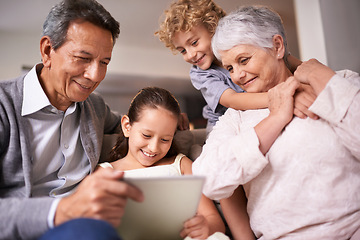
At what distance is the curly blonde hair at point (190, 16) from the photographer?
1.91m

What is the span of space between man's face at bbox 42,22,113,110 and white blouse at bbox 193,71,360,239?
65 centimetres

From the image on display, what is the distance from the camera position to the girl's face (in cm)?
150

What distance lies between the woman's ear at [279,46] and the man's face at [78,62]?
→ 2.45ft

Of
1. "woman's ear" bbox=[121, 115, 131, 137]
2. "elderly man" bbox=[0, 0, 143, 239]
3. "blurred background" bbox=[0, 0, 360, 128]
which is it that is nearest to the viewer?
"elderly man" bbox=[0, 0, 143, 239]

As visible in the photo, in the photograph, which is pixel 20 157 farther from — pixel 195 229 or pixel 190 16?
pixel 190 16

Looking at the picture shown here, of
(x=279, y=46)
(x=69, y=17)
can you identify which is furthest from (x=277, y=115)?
(x=69, y=17)

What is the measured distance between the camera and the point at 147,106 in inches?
61.7

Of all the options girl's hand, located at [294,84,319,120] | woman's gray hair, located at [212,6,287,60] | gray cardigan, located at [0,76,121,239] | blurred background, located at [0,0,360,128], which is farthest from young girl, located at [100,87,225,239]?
blurred background, located at [0,0,360,128]

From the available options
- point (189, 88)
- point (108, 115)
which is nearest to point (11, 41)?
point (189, 88)

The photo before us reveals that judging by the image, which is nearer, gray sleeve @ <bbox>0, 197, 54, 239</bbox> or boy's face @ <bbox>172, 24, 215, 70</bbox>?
gray sleeve @ <bbox>0, 197, 54, 239</bbox>

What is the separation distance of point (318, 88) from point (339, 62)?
96.8 inches

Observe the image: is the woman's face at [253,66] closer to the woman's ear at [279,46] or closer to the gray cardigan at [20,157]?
the woman's ear at [279,46]

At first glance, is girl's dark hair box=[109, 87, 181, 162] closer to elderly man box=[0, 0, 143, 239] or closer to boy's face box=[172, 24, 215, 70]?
elderly man box=[0, 0, 143, 239]

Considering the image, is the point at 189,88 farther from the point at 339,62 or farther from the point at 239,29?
the point at 239,29
